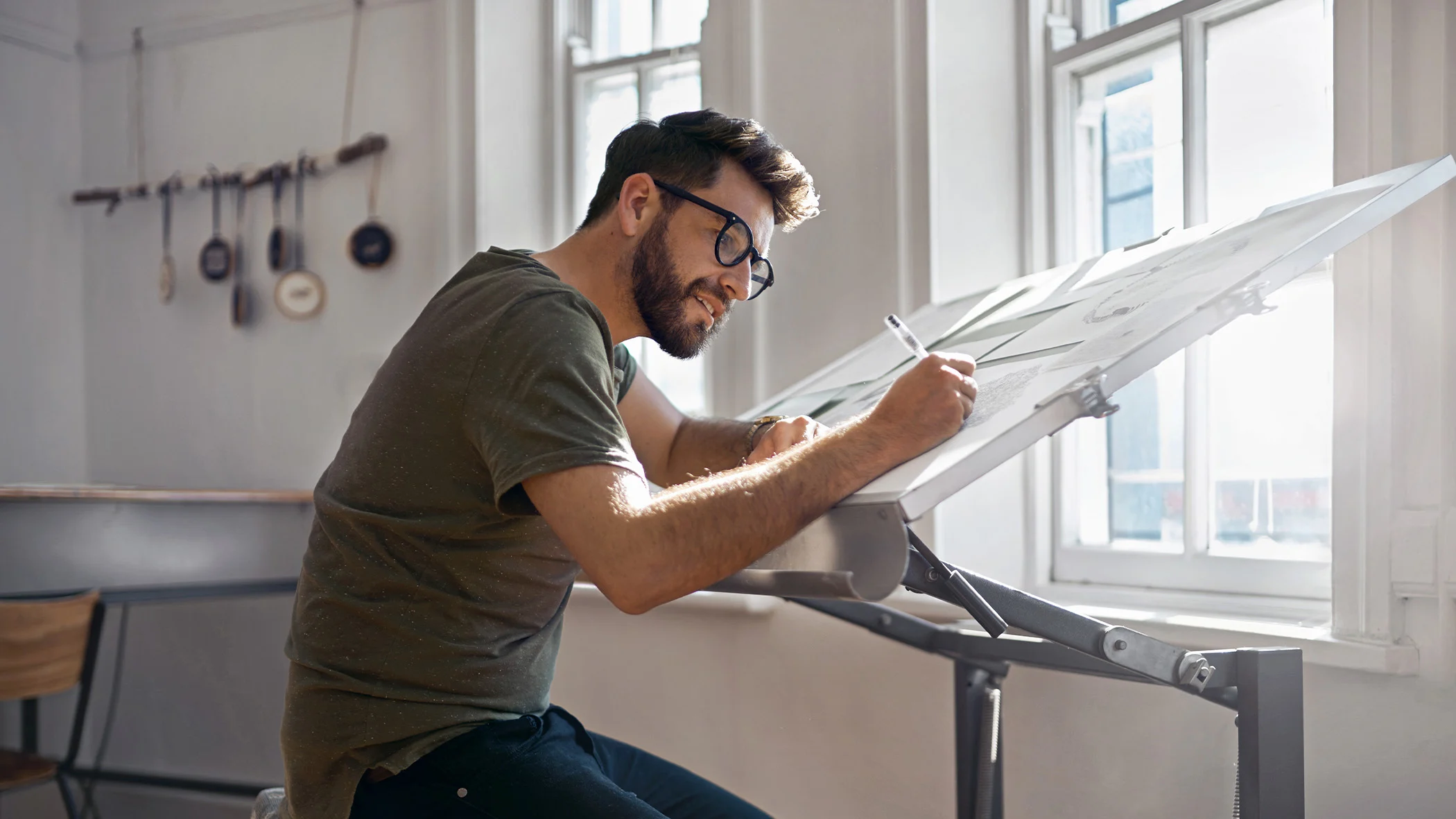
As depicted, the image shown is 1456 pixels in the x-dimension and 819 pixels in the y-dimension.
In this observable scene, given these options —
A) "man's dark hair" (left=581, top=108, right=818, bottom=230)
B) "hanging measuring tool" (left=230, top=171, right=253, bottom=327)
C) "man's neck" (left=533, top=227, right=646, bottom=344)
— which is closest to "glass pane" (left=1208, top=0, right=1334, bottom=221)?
"man's dark hair" (left=581, top=108, right=818, bottom=230)

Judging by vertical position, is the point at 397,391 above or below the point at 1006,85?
below

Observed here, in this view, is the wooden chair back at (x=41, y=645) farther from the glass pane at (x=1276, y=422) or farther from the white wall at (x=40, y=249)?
the glass pane at (x=1276, y=422)

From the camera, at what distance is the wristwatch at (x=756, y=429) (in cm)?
167

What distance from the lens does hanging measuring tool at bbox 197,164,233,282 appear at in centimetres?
369

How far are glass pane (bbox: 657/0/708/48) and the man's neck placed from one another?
183 centimetres

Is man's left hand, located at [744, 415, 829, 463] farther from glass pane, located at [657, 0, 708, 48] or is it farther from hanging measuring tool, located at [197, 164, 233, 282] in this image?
hanging measuring tool, located at [197, 164, 233, 282]

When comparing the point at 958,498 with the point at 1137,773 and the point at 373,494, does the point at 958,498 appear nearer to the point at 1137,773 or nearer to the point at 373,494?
the point at 1137,773

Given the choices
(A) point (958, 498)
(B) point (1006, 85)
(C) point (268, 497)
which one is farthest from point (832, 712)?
(C) point (268, 497)

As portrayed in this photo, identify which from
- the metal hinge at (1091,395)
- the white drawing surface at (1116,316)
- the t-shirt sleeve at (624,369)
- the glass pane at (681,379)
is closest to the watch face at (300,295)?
the glass pane at (681,379)

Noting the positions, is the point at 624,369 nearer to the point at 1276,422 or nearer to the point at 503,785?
the point at 503,785

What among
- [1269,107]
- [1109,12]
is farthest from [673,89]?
[1269,107]

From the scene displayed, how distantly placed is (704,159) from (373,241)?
219 cm

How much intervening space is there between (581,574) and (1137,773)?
148cm

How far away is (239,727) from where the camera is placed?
3.67 metres
